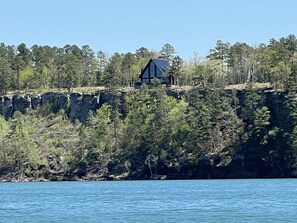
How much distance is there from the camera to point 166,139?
478 ft

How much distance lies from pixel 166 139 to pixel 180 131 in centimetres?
281

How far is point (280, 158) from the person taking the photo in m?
133

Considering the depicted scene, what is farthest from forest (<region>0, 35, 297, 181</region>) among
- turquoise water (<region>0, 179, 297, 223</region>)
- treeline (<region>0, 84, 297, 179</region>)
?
turquoise water (<region>0, 179, 297, 223</region>)

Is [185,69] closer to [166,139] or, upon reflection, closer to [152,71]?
[152,71]

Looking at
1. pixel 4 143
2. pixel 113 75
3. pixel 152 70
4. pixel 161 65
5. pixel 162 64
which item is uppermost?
pixel 162 64

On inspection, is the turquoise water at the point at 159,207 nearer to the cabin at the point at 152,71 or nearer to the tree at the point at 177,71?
the tree at the point at 177,71

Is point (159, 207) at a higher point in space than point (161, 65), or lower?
lower

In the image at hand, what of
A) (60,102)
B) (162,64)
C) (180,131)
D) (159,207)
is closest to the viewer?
(159,207)

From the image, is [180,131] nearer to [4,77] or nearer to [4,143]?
[4,143]

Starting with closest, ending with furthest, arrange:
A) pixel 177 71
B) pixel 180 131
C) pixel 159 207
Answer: pixel 159 207, pixel 180 131, pixel 177 71

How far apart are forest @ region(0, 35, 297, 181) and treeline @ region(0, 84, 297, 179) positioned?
0.17 metres

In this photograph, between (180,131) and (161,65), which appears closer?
(180,131)

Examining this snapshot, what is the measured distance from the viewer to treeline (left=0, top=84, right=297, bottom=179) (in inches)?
5335

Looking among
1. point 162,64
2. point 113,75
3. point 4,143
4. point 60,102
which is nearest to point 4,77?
point 60,102
